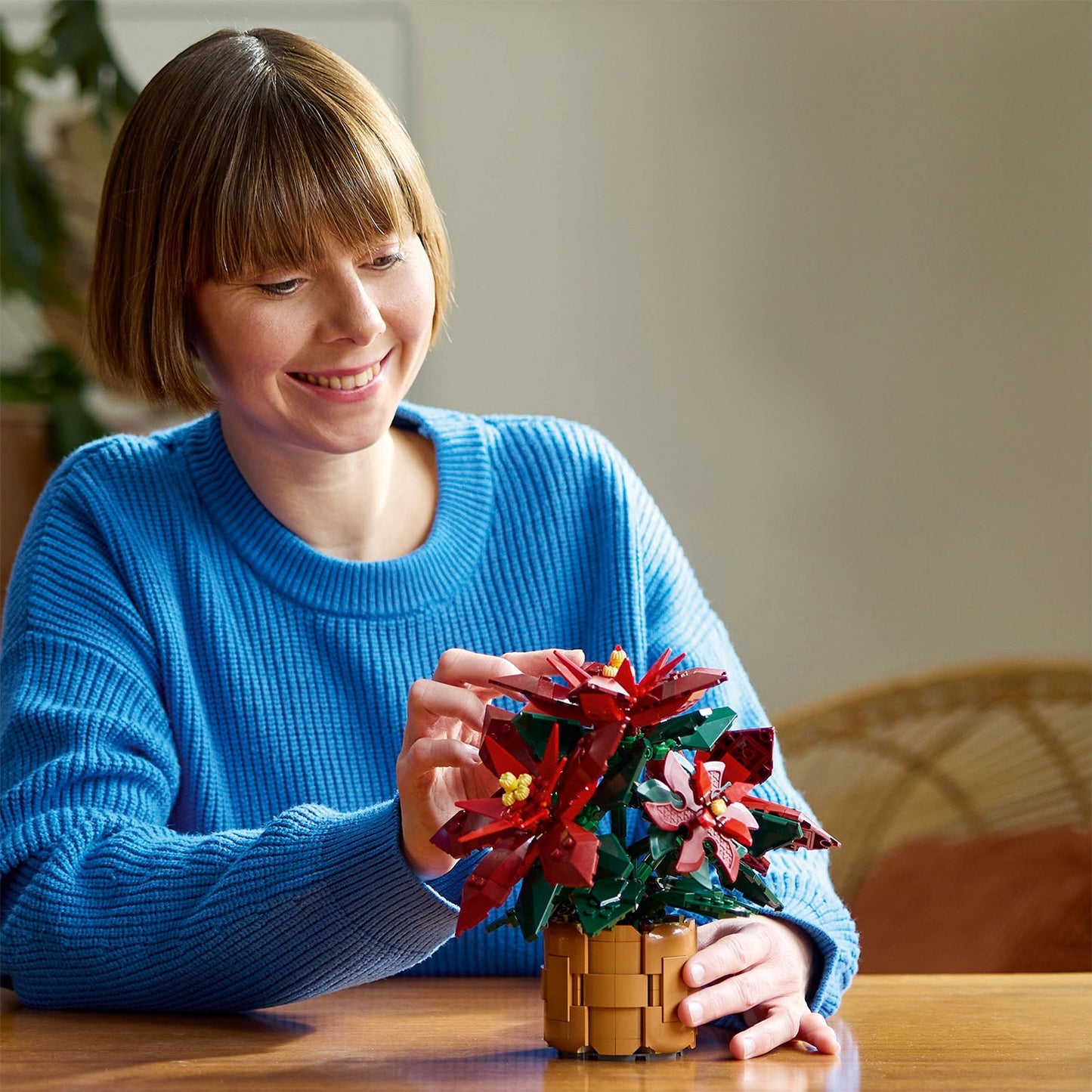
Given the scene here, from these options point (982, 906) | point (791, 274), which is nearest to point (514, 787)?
point (982, 906)

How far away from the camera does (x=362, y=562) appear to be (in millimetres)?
1289

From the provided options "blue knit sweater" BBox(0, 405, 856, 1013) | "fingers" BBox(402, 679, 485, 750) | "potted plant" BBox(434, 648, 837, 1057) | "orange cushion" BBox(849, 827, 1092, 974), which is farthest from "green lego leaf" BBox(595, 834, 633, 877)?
"orange cushion" BBox(849, 827, 1092, 974)

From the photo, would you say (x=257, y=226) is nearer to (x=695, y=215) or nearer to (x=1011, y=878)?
(x=1011, y=878)

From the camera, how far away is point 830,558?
8.92 ft

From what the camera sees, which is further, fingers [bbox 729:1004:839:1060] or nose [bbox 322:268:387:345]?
nose [bbox 322:268:387:345]

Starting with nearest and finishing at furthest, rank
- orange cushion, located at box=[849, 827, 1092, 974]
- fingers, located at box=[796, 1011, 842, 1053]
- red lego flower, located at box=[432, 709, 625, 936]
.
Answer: red lego flower, located at box=[432, 709, 625, 936] → fingers, located at box=[796, 1011, 842, 1053] → orange cushion, located at box=[849, 827, 1092, 974]

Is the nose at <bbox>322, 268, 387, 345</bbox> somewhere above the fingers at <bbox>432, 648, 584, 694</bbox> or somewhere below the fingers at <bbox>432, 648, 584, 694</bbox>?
above

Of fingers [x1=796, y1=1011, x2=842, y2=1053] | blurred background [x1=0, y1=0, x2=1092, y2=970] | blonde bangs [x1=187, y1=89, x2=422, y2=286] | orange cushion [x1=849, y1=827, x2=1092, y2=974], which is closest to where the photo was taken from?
fingers [x1=796, y1=1011, x2=842, y2=1053]

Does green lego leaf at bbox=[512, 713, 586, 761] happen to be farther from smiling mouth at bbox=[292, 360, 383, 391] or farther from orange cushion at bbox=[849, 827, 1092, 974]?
orange cushion at bbox=[849, 827, 1092, 974]

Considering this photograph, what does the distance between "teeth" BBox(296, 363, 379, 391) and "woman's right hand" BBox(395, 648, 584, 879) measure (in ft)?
1.20

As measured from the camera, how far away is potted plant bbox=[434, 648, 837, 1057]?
77 cm

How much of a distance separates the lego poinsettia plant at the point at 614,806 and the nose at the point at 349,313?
413 millimetres

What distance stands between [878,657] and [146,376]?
5.78ft

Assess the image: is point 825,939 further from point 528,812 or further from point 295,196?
point 295,196
